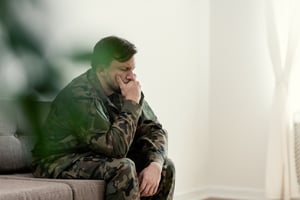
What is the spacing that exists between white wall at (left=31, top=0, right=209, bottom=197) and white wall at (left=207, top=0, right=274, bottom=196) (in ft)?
0.26

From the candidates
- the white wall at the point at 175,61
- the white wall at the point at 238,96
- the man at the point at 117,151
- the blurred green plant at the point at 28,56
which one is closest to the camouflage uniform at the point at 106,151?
the man at the point at 117,151

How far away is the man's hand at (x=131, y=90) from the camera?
2.13 metres

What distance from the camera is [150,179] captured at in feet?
6.93

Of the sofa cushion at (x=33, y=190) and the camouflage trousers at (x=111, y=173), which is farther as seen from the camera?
the camouflage trousers at (x=111, y=173)

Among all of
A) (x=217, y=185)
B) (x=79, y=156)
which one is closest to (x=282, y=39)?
(x=217, y=185)

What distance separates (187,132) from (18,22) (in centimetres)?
376

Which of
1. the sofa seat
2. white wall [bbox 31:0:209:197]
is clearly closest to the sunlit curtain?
white wall [bbox 31:0:209:197]

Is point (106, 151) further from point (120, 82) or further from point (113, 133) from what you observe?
point (120, 82)

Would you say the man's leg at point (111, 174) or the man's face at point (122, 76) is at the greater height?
the man's face at point (122, 76)

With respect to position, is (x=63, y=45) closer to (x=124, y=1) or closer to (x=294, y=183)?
(x=124, y=1)

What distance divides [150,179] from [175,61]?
1.90m

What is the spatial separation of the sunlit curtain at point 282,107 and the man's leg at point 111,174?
2.09m

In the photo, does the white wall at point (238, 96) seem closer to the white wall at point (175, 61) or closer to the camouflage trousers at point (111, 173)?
the white wall at point (175, 61)

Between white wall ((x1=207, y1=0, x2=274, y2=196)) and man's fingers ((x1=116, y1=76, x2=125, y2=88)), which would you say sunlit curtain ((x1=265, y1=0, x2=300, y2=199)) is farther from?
man's fingers ((x1=116, y1=76, x2=125, y2=88))
